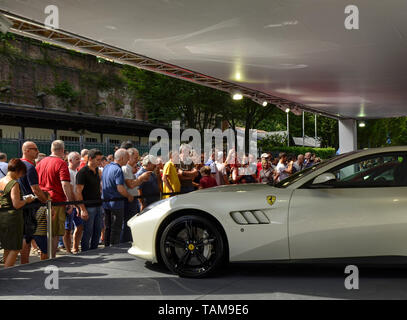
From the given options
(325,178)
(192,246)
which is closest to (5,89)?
(192,246)

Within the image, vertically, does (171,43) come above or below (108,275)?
above

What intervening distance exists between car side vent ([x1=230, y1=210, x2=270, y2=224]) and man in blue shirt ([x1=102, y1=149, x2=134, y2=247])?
3.11 meters

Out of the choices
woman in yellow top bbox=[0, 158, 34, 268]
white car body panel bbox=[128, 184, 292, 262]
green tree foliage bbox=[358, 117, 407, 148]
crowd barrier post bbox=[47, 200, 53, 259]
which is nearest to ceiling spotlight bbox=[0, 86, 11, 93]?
crowd barrier post bbox=[47, 200, 53, 259]

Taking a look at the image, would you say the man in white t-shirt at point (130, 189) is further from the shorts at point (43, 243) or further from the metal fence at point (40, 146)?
the metal fence at point (40, 146)

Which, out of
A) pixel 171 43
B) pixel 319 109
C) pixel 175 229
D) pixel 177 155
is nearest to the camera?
pixel 175 229

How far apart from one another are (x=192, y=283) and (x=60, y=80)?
29.0 metres

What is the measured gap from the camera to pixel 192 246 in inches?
234

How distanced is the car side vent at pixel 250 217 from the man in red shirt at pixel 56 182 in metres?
3.22

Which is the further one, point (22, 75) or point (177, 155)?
point (22, 75)

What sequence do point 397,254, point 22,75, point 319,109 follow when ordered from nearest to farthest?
point 397,254 < point 319,109 < point 22,75

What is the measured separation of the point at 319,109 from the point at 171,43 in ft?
40.8
